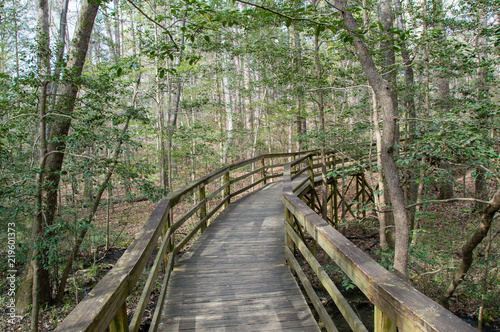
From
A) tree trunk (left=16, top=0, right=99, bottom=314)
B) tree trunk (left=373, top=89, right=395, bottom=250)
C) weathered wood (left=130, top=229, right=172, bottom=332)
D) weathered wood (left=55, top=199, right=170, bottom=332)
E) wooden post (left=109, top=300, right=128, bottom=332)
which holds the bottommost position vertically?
tree trunk (left=373, top=89, right=395, bottom=250)

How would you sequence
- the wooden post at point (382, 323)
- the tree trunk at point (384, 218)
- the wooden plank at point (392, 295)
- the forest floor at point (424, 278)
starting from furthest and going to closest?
→ the tree trunk at point (384, 218) → the forest floor at point (424, 278) → the wooden post at point (382, 323) → the wooden plank at point (392, 295)

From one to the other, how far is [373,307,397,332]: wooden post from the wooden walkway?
1.26 m

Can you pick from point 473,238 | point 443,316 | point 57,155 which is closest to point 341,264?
point 443,316

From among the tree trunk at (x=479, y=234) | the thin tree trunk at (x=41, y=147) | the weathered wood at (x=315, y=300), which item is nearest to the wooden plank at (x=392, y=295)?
the weathered wood at (x=315, y=300)

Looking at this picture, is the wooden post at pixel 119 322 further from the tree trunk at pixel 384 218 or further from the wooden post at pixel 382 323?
the tree trunk at pixel 384 218

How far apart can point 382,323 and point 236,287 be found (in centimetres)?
222

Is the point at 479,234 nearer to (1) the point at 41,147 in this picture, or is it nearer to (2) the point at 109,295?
(2) the point at 109,295

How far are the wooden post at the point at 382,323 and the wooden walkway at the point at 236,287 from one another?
49.7 inches

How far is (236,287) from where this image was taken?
136 inches

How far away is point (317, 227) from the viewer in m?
2.47

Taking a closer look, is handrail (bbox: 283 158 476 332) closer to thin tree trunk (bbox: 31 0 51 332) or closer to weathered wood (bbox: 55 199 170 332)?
weathered wood (bbox: 55 199 170 332)

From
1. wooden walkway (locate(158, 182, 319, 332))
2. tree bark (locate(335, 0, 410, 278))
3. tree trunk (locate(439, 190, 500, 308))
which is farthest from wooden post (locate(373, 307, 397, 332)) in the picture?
tree trunk (locate(439, 190, 500, 308))

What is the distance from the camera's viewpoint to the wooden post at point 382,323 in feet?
4.85

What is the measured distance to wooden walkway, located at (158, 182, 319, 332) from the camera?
9.01 ft
